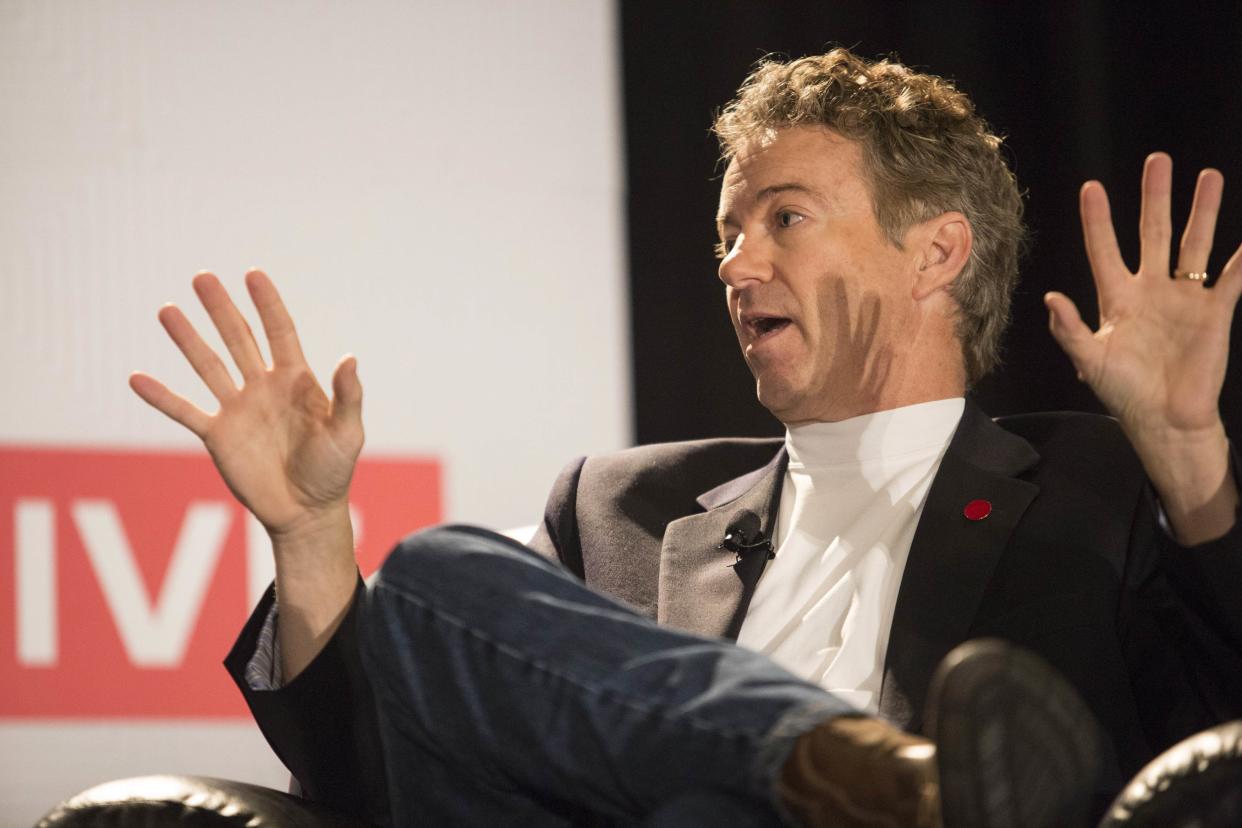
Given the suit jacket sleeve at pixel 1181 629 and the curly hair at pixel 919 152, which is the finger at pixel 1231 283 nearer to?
the suit jacket sleeve at pixel 1181 629

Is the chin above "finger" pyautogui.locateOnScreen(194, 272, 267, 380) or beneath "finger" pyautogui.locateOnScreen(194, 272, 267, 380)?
beneath

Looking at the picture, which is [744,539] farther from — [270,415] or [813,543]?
[270,415]

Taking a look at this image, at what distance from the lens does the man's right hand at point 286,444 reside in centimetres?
164

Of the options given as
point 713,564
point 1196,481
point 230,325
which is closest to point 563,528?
point 713,564

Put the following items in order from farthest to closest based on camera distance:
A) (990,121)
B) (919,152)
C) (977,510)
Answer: (990,121), (919,152), (977,510)

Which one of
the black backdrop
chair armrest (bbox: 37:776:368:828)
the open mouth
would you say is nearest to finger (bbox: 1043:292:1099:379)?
the open mouth

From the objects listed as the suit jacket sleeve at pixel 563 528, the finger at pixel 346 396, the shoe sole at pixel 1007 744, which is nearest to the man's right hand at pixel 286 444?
the finger at pixel 346 396

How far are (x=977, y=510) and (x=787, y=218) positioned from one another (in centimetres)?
57

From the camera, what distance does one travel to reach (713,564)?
6.13 ft

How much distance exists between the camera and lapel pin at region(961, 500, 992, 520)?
1719 mm

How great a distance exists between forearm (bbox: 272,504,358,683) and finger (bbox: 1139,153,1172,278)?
936 mm

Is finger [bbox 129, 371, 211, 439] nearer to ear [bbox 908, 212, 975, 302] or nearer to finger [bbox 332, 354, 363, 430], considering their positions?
finger [bbox 332, 354, 363, 430]

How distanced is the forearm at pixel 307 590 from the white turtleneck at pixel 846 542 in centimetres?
52

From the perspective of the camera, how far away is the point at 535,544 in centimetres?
208
